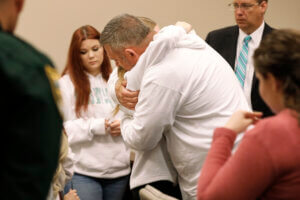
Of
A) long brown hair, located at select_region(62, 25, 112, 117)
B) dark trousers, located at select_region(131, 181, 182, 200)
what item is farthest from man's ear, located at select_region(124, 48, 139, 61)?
long brown hair, located at select_region(62, 25, 112, 117)

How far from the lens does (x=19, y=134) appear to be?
3.00ft

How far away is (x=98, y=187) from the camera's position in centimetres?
305

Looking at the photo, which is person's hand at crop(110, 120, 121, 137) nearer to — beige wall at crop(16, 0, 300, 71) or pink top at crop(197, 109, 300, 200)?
beige wall at crop(16, 0, 300, 71)

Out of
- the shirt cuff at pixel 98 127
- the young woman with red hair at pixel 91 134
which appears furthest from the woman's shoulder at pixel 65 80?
the shirt cuff at pixel 98 127

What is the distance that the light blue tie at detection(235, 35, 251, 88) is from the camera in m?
2.96

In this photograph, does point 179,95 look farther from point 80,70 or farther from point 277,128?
point 80,70

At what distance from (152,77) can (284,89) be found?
0.70m

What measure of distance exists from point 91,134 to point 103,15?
128cm

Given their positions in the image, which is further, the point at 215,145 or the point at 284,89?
the point at 215,145

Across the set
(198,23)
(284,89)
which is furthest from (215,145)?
(198,23)

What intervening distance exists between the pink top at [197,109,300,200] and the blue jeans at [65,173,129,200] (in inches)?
70.0

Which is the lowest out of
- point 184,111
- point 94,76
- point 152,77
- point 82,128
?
point 82,128

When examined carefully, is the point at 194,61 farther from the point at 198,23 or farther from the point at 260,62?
the point at 198,23

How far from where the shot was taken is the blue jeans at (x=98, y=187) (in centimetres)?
300
